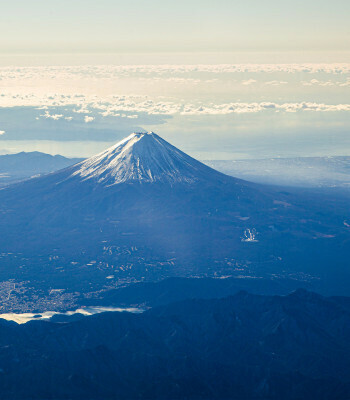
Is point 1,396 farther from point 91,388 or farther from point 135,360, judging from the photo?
point 135,360

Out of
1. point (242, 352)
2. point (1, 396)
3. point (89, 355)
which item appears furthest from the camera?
point (242, 352)

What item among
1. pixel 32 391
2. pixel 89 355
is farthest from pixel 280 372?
pixel 32 391

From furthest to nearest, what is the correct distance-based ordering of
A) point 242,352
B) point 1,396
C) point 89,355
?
point 242,352 < point 89,355 < point 1,396

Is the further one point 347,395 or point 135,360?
point 135,360

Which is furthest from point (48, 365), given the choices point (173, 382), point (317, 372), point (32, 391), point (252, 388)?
point (317, 372)

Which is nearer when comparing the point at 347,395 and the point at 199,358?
the point at 347,395

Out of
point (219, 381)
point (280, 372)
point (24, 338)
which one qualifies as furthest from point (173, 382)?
point (24, 338)

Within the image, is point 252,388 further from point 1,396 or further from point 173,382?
point 1,396
